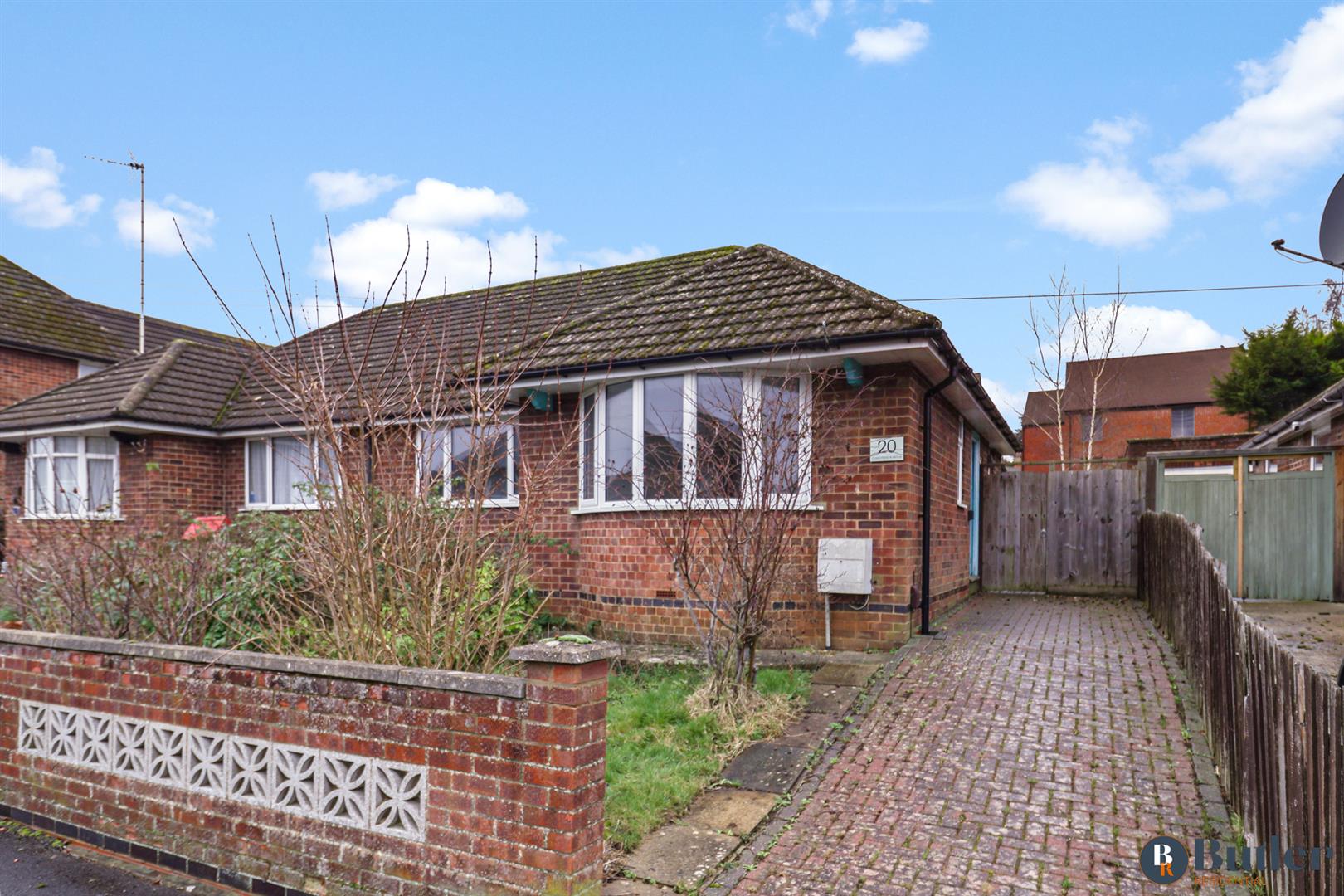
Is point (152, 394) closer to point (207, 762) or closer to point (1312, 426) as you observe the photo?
point (207, 762)

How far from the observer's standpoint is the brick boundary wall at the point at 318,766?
3.53 m

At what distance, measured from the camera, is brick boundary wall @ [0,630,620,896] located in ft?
11.6

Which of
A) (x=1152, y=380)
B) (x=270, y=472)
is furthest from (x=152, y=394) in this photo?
(x=1152, y=380)

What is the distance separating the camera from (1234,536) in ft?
38.9

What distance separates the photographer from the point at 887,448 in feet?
26.6

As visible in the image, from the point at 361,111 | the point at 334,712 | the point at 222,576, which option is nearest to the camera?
the point at 334,712

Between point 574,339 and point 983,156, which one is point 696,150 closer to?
point 574,339

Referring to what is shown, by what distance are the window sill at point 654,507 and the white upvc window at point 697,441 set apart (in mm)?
20

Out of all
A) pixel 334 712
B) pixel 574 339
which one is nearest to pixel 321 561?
pixel 334 712

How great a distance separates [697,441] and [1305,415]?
35.3 ft

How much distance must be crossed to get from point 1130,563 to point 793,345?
837 centimetres

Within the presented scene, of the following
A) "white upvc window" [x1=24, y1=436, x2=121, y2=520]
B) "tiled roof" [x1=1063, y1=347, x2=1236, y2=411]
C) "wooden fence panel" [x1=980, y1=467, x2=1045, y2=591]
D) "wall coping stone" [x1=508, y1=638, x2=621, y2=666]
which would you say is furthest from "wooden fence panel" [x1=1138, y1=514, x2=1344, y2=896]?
"tiled roof" [x1=1063, y1=347, x2=1236, y2=411]

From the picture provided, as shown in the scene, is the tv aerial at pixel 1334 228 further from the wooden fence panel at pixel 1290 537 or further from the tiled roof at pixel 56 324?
the tiled roof at pixel 56 324

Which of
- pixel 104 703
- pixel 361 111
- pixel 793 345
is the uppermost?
pixel 361 111
